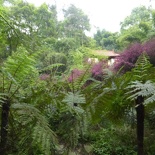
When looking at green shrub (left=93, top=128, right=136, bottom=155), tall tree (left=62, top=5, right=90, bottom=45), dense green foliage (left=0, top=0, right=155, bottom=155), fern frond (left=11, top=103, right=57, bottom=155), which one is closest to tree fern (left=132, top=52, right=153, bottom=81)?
dense green foliage (left=0, top=0, right=155, bottom=155)

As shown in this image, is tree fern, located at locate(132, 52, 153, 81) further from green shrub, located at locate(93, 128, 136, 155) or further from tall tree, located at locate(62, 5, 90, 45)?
tall tree, located at locate(62, 5, 90, 45)

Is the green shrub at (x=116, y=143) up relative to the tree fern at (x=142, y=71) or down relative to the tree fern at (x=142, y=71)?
down

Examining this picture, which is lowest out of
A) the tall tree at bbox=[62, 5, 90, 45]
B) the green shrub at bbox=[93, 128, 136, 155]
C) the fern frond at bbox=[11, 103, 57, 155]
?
the green shrub at bbox=[93, 128, 136, 155]

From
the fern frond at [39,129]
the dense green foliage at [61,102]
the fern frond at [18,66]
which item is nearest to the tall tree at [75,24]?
the dense green foliage at [61,102]

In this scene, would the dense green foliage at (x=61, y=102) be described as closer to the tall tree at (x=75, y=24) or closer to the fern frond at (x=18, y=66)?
the fern frond at (x=18, y=66)

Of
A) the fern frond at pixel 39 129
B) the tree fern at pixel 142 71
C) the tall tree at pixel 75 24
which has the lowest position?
the fern frond at pixel 39 129

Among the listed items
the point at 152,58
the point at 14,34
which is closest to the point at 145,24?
the point at 152,58

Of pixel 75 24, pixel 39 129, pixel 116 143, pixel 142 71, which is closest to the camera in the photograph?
pixel 39 129

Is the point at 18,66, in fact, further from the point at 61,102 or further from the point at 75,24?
the point at 75,24

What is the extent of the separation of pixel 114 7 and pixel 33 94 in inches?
792

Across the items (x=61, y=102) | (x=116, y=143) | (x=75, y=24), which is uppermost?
(x=75, y=24)

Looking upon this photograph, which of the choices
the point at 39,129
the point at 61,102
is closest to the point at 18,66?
the point at 61,102

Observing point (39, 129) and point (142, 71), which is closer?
point (39, 129)

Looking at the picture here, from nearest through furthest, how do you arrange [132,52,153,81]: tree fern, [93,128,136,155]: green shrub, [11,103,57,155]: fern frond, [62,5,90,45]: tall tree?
[11,103,57,155]: fern frond
[132,52,153,81]: tree fern
[93,128,136,155]: green shrub
[62,5,90,45]: tall tree
